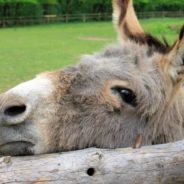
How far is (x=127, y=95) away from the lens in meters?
3.63

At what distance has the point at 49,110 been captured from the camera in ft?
11.0

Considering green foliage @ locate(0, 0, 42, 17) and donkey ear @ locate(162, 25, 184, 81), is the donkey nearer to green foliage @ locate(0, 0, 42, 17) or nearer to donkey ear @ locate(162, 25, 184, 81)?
donkey ear @ locate(162, 25, 184, 81)

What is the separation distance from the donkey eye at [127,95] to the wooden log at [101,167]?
44 centimetres

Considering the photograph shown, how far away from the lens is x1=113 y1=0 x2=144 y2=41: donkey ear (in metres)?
4.55

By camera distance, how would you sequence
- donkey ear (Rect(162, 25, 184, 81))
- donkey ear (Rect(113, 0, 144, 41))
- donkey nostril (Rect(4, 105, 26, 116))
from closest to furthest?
donkey nostril (Rect(4, 105, 26, 116)) → donkey ear (Rect(162, 25, 184, 81)) → donkey ear (Rect(113, 0, 144, 41))

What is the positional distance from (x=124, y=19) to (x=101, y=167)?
1883mm

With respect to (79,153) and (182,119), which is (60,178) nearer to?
(79,153)

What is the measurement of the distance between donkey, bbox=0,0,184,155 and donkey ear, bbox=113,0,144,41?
1.79 feet

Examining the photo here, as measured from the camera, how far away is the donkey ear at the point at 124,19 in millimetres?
4547

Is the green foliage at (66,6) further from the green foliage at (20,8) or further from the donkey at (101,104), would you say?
the donkey at (101,104)

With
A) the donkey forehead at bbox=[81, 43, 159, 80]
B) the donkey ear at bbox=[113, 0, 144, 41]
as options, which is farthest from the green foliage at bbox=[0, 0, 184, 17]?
the donkey forehead at bbox=[81, 43, 159, 80]

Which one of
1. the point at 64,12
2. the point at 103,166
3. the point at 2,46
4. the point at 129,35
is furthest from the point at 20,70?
the point at 64,12

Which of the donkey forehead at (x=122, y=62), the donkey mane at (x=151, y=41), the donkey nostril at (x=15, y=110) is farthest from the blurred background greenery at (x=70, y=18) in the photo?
the donkey nostril at (x=15, y=110)

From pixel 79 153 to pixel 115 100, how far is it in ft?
1.81
